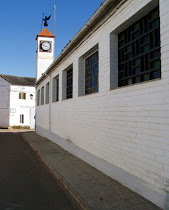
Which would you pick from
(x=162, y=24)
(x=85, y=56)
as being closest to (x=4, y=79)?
(x=85, y=56)

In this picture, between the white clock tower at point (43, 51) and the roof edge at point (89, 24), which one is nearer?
the roof edge at point (89, 24)

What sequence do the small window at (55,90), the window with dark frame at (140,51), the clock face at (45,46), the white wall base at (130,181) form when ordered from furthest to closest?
1. the clock face at (45,46)
2. the small window at (55,90)
3. the window with dark frame at (140,51)
4. the white wall base at (130,181)

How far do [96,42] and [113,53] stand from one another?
1.04 m

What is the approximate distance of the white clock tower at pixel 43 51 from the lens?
18.3 metres

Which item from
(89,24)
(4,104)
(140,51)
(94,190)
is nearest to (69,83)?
(89,24)

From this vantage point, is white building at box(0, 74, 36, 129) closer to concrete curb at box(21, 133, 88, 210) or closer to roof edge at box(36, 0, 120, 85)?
roof edge at box(36, 0, 120, 85)

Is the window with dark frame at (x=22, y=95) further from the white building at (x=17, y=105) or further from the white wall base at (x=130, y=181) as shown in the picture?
the white wall base at (x=130, y=181)

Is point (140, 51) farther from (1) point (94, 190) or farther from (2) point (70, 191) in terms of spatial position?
(2) point (70, 191)

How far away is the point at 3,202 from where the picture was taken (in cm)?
374

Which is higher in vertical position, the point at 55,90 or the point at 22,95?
the point at 22,95

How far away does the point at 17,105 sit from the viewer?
25.6 m

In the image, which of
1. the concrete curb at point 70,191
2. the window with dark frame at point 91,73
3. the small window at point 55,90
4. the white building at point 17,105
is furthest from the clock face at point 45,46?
the concrete curb at point 70,191

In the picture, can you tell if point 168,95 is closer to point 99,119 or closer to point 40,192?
point 99,119

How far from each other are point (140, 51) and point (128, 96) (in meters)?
0.99
